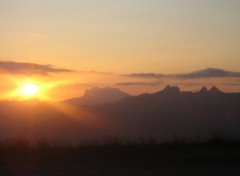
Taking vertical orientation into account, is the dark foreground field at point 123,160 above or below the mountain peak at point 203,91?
below

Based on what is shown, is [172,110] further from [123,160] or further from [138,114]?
[123,160]

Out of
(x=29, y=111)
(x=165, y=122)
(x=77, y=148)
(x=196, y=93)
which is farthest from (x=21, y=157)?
(x=29, y=111)

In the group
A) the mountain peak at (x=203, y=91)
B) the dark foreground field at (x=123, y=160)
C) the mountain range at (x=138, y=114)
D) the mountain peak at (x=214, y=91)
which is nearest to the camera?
the dark foreground field at (x=123, y=160)

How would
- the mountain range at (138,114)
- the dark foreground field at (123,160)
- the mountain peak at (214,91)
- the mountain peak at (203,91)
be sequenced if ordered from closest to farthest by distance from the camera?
the dark foreground field at (123,160) < the mountain range at (138,114) < the mountain peak at (214,91) < the mountain peak at (203,91)

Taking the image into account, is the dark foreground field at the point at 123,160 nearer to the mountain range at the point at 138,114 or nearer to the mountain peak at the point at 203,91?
the mountain range at the point at 138,114

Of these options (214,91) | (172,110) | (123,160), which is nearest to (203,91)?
(214,91)

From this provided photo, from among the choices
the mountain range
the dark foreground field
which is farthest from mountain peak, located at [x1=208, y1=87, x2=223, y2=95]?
the dark foreground field

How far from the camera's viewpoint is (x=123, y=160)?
1655 cm

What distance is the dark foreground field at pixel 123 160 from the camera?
14.6 meters

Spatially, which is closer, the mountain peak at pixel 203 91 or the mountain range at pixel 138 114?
the mountain range at pixel 138 114

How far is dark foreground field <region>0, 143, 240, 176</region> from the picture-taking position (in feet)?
47.8

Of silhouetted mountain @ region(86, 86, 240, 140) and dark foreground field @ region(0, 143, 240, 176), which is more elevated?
dark foreground field @ region(0, 143, 240, 176)

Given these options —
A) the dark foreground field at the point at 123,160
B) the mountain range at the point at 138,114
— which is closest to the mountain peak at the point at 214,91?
the mountain range at the point at 138,114

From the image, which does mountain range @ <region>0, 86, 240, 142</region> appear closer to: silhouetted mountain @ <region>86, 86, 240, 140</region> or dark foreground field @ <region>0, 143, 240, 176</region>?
silhouetted mountain @ <region>86, 86, 240, 140</region>
